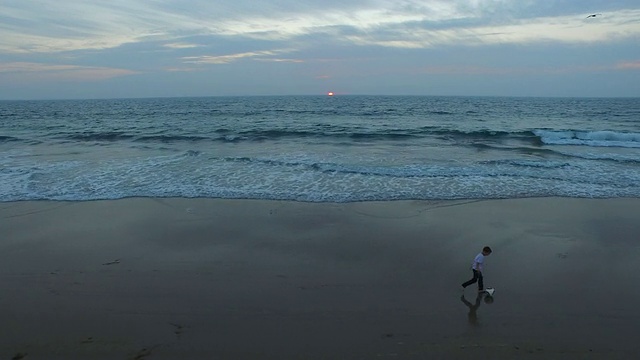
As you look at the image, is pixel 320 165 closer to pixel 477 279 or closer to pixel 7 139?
pixel 477 279

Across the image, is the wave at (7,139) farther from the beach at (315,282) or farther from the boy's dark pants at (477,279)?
the boy's dark pants at (477,279)

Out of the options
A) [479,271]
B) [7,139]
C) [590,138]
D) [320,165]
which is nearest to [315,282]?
[479,271]

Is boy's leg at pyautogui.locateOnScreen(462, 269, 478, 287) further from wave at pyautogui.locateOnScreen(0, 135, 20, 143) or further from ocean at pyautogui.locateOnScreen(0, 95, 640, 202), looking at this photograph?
wave at pyautogui.locateOnScreen(0, 135, 20, 143)

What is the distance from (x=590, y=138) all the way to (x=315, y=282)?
103ft

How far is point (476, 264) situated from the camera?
785cm

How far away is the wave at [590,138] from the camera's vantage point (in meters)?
29.0

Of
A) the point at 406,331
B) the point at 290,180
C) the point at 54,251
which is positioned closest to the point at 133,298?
the point at 54,251

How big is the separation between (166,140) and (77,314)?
81.9 feet

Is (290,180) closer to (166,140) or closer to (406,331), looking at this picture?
(406,331)

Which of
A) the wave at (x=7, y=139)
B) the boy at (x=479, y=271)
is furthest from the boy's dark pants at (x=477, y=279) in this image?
the wave at (x=7, y=139)

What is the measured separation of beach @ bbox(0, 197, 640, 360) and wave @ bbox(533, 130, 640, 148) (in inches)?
730

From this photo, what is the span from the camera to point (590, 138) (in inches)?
1268

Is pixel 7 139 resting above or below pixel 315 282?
above

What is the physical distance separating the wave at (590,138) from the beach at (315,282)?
18529 millimetres
